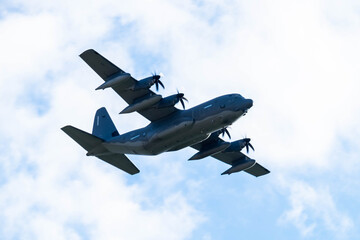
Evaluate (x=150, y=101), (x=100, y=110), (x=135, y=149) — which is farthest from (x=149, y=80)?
(x=100, y=110)

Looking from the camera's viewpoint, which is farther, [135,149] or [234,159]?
[234,159]

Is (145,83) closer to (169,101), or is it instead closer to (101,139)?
(169,101)

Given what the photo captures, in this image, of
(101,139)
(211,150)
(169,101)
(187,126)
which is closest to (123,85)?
(169,101)

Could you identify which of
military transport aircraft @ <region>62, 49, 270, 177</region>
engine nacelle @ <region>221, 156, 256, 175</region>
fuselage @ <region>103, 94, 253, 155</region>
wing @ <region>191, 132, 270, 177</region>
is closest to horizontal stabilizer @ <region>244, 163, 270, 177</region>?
wing @ <region>191, 132, 270, 177</region>

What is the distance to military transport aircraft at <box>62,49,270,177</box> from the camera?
5856cm

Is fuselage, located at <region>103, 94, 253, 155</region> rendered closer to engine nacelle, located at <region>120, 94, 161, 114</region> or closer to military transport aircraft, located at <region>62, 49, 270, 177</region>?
military transport aircraft, located at <region>62, 49, 270, 177</region>

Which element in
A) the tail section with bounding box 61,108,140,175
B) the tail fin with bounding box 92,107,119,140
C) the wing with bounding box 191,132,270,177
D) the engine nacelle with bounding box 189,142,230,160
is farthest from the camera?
the wing with bounding box 191,132,270,177

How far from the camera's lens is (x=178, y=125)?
5953 cm

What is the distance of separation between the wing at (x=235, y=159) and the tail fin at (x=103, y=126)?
25.3 ft

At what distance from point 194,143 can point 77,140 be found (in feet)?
33.8

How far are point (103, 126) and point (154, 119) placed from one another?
6793 millimetres

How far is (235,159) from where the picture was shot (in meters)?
Result: 69.5

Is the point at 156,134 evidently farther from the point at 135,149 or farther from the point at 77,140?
the point at 77,140

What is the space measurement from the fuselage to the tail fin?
393cm
